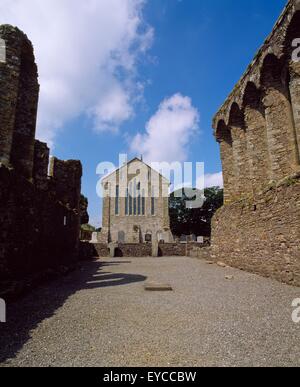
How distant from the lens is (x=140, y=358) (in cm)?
254

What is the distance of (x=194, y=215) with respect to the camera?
47.4m

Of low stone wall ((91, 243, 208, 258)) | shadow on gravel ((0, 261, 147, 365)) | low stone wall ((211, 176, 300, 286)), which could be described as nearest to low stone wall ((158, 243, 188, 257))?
low stone wall ((91, 243, 208, 258))

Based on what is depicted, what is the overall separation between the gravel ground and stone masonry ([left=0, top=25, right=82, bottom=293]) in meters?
1.35

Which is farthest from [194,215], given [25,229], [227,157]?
[25,229]

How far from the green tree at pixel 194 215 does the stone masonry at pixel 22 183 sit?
122ft

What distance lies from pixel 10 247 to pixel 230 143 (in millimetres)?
11565

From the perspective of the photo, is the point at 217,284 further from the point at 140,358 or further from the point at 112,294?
the point at 140,358

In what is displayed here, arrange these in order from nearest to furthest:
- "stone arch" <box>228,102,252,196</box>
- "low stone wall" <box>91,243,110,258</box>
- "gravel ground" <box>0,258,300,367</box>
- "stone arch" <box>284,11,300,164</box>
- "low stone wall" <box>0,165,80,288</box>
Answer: "gravel ground" <box>0,258,300,367</box>
"low stone wall" <box>0,165,80,288</box>
"stone arch" <box>284,11,300,164</box>
"stone arch" <box>228,102,252,196</box>
"low stone wall" <box>91,243,110,258</box>

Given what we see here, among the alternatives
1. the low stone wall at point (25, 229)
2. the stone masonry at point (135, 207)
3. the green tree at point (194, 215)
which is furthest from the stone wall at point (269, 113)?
the green tree at point (194, 215)

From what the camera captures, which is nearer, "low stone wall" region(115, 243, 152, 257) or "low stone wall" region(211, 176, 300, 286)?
"low stone wall" region(211, 176, 300, 286)

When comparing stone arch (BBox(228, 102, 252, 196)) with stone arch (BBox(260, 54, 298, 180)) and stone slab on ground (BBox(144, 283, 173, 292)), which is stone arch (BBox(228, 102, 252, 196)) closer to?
stone arch (BBox(260, 54, 298, 180))

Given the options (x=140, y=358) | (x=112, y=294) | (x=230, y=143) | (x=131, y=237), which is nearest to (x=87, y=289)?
(x=112, y=294)

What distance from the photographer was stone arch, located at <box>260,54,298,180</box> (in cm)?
852

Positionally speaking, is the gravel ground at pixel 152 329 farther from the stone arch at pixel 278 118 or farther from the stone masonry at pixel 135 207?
the stone masonry at pixel 135 207
